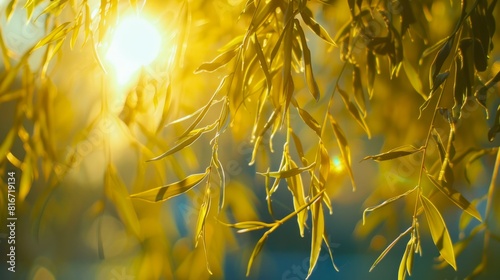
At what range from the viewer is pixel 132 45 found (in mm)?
1021

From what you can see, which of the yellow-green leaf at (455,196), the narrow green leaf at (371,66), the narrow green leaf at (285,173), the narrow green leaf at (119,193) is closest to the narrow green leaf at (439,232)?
the yellow-green leaf at (455,196)

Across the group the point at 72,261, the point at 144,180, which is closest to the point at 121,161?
the point at 144,180

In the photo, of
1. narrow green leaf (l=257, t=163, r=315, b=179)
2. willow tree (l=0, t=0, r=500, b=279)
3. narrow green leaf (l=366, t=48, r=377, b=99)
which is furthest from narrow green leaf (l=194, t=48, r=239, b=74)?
narrow green leaf (l=366, t=48, r=377, b=99)

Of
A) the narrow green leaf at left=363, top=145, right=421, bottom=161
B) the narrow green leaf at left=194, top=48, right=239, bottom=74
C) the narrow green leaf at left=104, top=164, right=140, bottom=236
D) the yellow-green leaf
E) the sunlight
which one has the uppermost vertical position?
the sunlight

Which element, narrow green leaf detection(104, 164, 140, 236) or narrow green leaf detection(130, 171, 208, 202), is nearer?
narrow green leaf detection(130, 171, 208, 202)

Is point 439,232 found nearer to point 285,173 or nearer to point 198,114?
point 285,173

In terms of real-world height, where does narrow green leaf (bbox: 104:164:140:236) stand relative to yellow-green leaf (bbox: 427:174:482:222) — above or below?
above

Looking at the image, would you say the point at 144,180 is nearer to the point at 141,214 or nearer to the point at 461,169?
the point at 141,214

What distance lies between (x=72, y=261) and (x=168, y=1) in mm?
644

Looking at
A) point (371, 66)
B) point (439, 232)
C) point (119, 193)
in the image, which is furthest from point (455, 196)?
point (119, 193)

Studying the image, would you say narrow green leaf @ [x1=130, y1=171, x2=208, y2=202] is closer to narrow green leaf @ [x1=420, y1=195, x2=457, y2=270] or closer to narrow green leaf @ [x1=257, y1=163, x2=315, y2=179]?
narrow green leaf @ [x1=257, y1=163, x2=315, y2=179]

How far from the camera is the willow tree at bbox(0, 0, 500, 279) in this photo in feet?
2.97

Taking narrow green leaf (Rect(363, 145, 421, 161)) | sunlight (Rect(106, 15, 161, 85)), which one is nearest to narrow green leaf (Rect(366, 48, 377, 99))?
narrow green leaf (Rect(363, 145, 421, 161))

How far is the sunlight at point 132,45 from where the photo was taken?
100 centimetres
